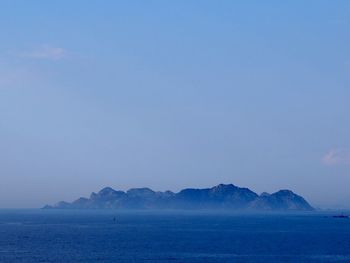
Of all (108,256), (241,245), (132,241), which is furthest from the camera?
(132,241)

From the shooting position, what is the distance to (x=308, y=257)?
351 ft

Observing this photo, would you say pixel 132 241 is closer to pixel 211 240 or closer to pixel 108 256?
pixel 211 240

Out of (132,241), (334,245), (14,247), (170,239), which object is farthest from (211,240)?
(14,247)

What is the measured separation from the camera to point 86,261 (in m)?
98.2

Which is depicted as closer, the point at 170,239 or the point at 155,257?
the point at 155,257

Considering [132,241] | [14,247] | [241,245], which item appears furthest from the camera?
[132,241]

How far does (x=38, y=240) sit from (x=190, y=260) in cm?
5379

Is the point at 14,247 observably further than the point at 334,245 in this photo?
No

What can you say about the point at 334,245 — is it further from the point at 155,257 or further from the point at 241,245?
the point at 155,257

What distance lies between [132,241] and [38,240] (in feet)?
76.0

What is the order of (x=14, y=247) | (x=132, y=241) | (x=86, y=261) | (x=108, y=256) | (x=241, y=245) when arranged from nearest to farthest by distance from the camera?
(x=86, y=261), (x=108, y=256), (x=14, y=247), (x=241, y=245), (x=132, y=241)

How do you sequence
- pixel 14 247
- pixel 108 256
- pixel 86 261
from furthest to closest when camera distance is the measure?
pixel 14 247 < pixel 108 256 < pixel 86 261

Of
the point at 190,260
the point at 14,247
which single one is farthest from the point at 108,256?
the point at 14,247

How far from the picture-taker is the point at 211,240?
143750 mm
